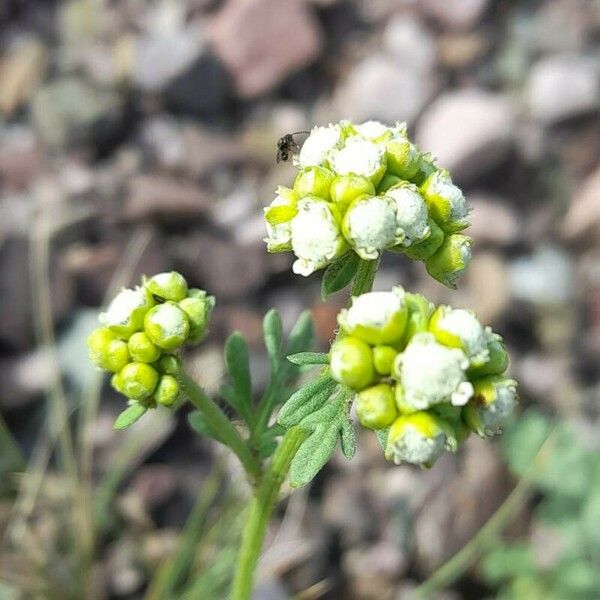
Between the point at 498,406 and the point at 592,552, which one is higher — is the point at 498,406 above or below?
above

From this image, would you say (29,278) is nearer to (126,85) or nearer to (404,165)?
(126,85)

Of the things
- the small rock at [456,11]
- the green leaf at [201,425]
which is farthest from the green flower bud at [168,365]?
the small rock at [456,11]

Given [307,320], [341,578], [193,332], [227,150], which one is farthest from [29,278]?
[193,332]

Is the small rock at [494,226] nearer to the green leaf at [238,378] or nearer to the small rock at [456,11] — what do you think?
the small rock at [456,11]

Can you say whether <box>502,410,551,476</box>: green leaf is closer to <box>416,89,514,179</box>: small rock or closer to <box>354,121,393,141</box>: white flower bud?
<box>416,89,514,179</box>: small rock

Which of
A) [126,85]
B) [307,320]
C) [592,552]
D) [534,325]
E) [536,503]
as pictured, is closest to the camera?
[307,320]
